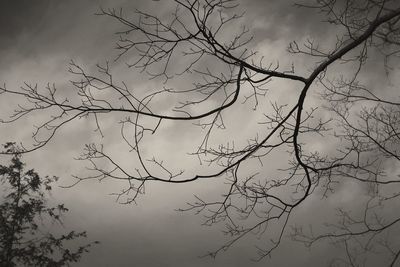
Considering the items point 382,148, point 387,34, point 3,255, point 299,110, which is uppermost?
point 387,34

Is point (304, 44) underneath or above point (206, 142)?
above

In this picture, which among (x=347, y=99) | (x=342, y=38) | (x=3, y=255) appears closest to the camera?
(x=342, y=38)

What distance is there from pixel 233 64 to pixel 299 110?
0.78 m

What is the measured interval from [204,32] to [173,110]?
72cm

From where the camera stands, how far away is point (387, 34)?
3.98 metres

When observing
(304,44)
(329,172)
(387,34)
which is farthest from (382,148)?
(304,44)

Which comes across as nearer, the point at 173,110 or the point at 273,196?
the point at 173,110

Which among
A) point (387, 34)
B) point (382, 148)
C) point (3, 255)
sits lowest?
point (3, 255)

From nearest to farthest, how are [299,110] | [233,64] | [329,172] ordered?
[233,64], [299,110], [329,172]

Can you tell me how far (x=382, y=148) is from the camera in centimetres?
517

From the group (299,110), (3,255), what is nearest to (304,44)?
(299,110)

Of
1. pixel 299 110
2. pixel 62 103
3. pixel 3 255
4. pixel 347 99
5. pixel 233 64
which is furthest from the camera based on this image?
pixel 3 255

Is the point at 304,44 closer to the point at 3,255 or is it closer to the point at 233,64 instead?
the point at 233,64

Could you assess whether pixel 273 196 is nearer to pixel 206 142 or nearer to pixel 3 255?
pixel 206 142
